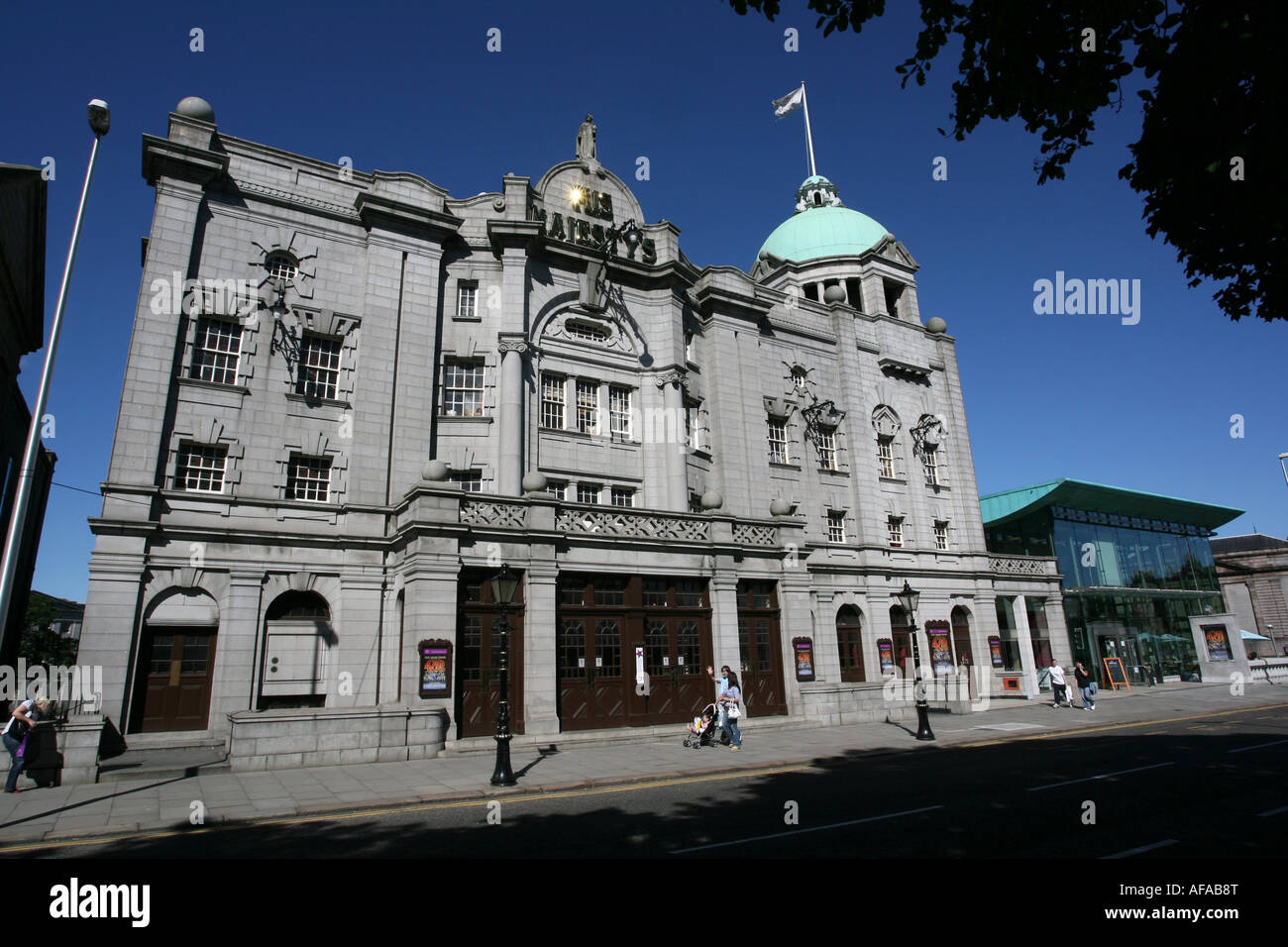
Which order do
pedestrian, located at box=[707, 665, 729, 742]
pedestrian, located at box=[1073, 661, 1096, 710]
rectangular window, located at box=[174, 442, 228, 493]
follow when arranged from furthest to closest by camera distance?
pedestrian, located at box=[1073, 661, 1096, 710], rectangular window, located at box=[174, 442, 228, 493], pedestrian, located at box=[707, 665, 729, 742]

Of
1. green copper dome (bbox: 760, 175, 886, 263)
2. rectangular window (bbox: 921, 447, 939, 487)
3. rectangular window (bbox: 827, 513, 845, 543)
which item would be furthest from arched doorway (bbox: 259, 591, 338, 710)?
green copper dome (bbox: 760, 175, 886, 263)

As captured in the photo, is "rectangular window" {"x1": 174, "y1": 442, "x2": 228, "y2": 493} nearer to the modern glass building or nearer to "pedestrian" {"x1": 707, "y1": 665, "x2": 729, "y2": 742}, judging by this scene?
"pedestrian" {"x1": 707, "y1": 665, "x2": 729, "y2": 742}

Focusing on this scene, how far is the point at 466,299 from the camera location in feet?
88.6

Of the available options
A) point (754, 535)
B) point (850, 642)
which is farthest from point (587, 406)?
point (850, 642)

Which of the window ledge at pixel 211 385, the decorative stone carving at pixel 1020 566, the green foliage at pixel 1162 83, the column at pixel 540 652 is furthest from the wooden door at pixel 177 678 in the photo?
the decorative stone carving at pixel 1020 566

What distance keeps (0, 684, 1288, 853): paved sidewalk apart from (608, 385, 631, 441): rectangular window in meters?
12.0

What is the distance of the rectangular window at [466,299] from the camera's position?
26703 mm

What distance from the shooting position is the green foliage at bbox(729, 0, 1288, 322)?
8.33 meters

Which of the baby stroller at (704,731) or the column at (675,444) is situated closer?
the baby stroller at (704,731)

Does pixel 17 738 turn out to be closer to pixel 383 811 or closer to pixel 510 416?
pixel 383 811

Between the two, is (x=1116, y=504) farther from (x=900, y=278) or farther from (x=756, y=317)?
(x=756, y=317)

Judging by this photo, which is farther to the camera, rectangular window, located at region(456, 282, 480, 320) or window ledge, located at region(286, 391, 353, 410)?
rectangular window, located at region(456, 282, 480, 320)

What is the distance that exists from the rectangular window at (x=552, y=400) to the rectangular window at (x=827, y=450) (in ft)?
47.5

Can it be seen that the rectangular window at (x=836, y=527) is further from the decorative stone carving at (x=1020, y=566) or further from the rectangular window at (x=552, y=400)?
the rectangular window at (x=552, y=400)
